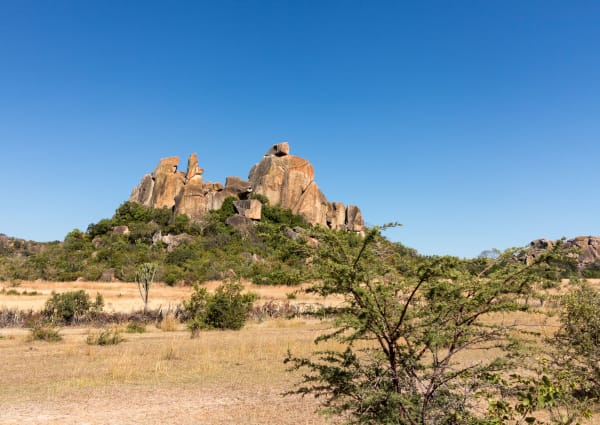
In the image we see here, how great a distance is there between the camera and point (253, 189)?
75.5m

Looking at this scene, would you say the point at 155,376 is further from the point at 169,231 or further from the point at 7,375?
the point at 169,231

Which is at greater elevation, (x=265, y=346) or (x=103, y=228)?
(x=103, y=228)

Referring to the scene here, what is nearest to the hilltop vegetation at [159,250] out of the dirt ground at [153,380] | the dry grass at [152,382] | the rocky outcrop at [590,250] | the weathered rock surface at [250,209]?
the weathered rock surface at [250,209]

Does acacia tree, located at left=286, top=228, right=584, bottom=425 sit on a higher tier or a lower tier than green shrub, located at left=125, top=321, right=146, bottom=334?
higher

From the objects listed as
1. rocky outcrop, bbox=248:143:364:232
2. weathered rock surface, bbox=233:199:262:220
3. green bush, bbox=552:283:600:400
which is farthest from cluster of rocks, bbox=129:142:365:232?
green bush, bbox=552:283:600:400

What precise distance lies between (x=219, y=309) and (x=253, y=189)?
5499cm

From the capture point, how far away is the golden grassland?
25.9 ft

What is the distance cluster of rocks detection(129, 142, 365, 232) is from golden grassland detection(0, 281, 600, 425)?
2042 inches

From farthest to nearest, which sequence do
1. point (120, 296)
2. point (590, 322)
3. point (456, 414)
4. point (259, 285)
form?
point (259, 285) → point (120, 296) → point (590, 322) → point (456, 414)

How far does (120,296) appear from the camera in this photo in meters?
31.8

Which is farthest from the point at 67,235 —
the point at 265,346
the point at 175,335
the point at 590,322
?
the point at 590,322

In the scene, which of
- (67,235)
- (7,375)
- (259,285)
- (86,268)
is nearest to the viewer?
(7,375)

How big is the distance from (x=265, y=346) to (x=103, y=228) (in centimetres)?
5394

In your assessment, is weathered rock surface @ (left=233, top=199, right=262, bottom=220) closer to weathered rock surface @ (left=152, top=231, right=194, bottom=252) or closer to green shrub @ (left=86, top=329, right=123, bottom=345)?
weathered rock surface @ (left=152, top=231, right=194, bottom=252)
